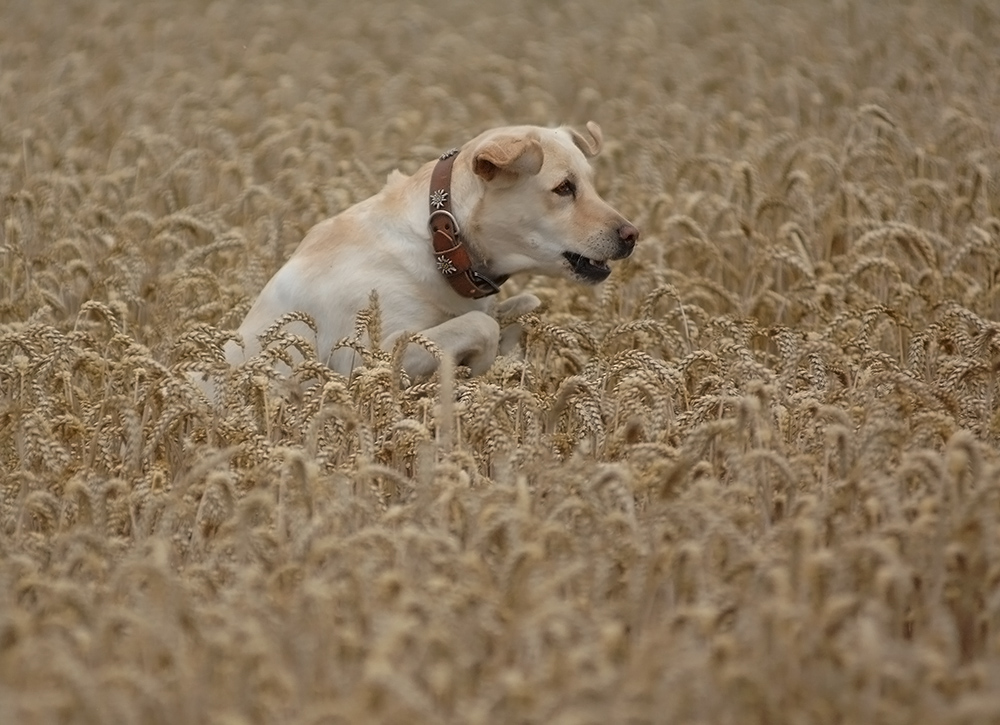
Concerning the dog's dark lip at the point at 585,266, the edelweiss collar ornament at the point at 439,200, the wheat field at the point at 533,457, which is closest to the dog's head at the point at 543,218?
the dog's dark lip at the point at 585,266

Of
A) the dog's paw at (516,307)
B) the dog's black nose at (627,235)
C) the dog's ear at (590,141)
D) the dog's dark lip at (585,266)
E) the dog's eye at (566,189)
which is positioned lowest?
the dog's paw at (516,307)

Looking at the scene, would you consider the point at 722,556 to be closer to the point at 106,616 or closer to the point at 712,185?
the point at 106,616

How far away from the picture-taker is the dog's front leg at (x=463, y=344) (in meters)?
5.80

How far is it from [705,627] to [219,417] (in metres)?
2.34

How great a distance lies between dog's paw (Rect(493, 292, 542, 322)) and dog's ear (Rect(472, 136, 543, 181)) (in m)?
0.59

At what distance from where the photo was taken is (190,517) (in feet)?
15.3

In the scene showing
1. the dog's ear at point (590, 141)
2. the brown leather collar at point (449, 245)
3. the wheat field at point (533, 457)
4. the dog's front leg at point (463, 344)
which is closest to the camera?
the wheat field at point (533, 457)

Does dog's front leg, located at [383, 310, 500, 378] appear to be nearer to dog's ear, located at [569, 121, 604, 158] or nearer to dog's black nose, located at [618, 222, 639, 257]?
dog's black nose, located at [618, 222, 639, 257]

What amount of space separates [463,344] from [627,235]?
83 centimetres

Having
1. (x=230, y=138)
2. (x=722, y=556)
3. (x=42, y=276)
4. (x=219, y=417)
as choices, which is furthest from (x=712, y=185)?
(x=722, y=556)

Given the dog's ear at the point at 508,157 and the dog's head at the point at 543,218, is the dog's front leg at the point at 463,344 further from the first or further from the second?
the dog's ear at the point at 508,157

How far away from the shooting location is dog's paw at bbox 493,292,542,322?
6.36 meters

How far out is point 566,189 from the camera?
618cm

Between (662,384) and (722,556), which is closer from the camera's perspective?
(722,556)
